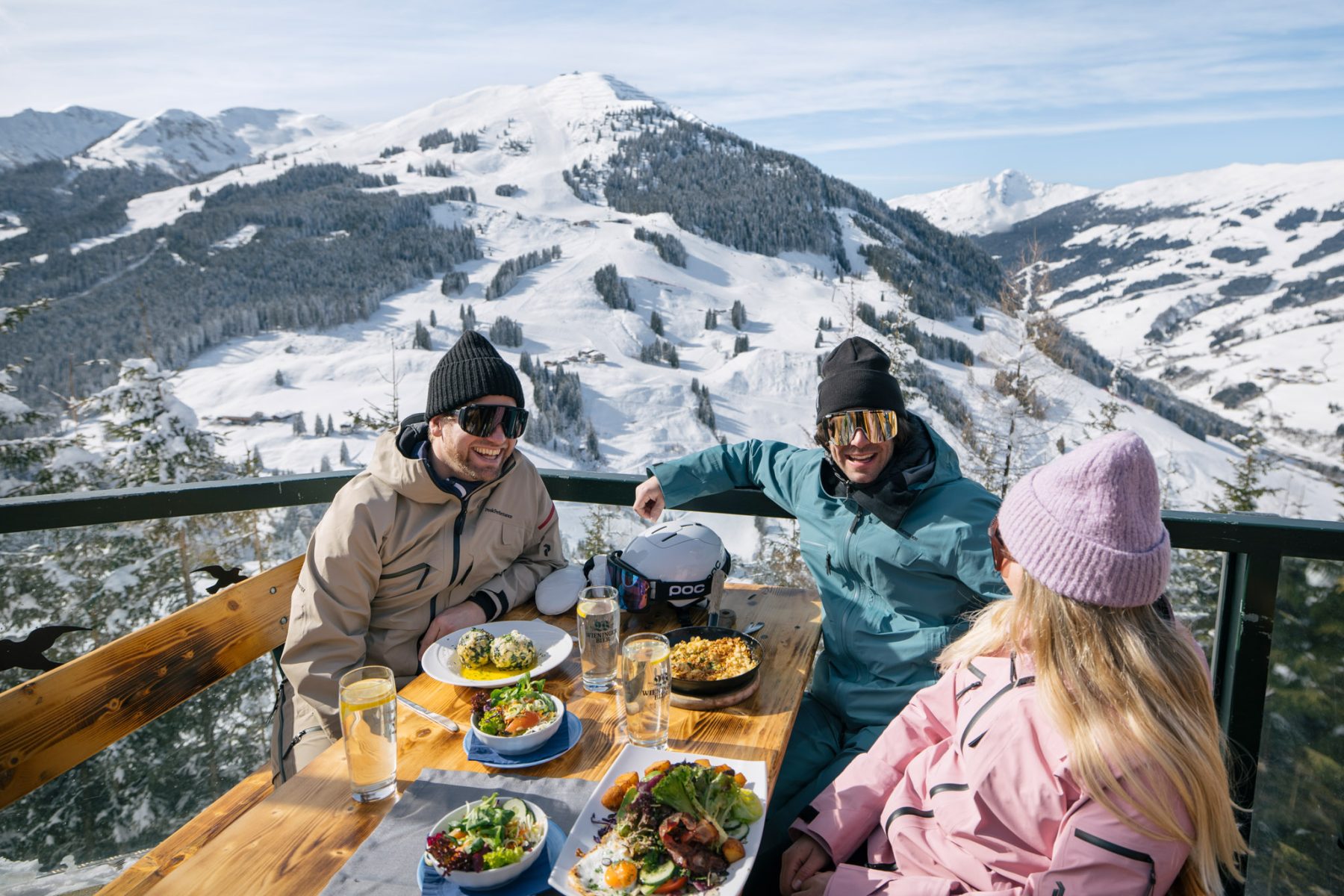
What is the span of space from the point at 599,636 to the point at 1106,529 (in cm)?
122

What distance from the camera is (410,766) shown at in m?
1.81

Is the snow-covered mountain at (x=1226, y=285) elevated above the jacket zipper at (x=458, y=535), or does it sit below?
below

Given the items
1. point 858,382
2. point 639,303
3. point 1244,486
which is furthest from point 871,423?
point 639,303

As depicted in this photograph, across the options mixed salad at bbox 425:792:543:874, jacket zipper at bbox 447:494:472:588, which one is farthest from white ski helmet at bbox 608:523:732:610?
mixed salad at bbox 425:792:543:874

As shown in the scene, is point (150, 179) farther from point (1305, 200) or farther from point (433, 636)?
point (1305, 200)

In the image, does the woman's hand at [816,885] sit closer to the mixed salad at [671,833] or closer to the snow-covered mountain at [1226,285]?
the mixed salad at [671,833]

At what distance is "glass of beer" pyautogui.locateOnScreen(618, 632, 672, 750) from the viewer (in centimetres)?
180

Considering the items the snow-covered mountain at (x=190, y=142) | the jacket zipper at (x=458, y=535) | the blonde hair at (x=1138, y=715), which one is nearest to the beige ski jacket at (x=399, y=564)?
the jacket zipper at (x=458, y=535)

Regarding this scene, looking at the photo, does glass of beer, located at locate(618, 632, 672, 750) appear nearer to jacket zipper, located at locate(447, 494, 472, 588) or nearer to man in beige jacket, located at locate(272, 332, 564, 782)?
man in beige jacket, located at locate(272, 332, 564, 782)

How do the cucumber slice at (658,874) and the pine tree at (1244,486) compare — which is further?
the pine tree at (1244,486)

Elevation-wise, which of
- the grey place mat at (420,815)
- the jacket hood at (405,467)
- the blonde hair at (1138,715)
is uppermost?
the jacket hood at (405,467)

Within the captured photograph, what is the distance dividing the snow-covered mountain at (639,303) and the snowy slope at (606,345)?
10.2 inches

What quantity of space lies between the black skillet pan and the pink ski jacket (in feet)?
1.10

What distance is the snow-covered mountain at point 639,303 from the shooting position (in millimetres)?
37375
